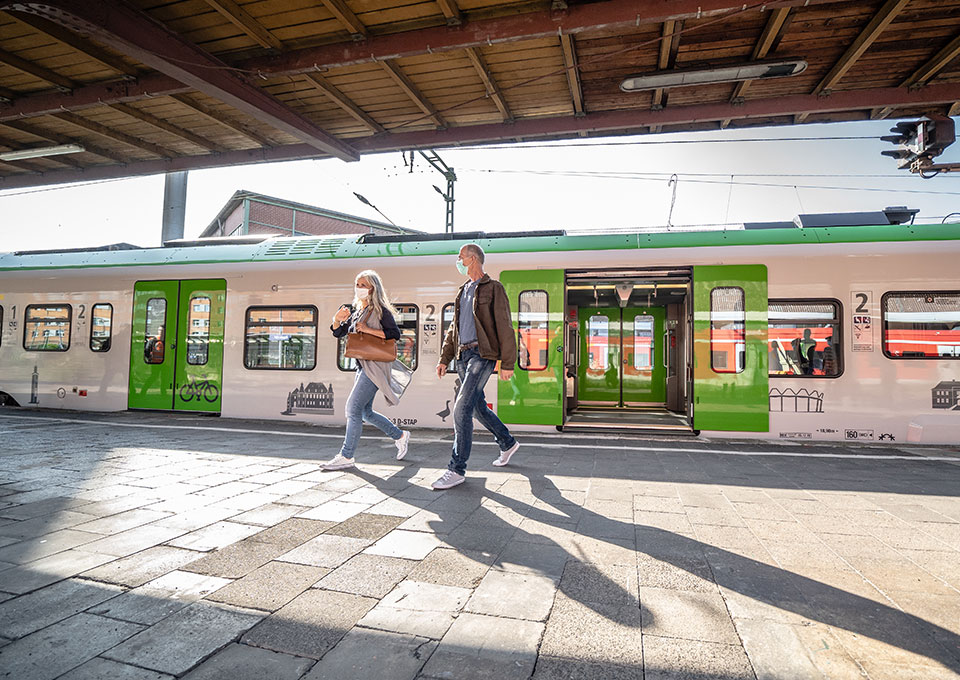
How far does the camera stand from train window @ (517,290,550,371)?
7984 millimetres

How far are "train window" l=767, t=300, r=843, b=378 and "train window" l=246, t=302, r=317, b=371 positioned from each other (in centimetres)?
685

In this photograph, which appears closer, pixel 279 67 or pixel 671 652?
pixel 671 652

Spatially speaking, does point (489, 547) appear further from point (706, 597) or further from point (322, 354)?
point (322, 354)

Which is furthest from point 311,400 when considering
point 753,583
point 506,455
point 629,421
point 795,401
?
point 753,583

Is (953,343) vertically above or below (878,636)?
above

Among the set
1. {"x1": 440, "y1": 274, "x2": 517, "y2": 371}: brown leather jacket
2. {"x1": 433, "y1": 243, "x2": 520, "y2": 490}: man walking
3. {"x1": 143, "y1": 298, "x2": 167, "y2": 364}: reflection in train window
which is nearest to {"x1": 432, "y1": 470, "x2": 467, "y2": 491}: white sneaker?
{"x1": 433, "y1": 243, "x2": 520, "y2": 490}: man walking

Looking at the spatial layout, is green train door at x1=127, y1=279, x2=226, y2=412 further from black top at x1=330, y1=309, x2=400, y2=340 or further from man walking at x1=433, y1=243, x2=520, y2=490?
man walking at x1=433, y1=243, x2=520, y2=490

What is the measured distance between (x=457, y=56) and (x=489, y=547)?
5.45 meters

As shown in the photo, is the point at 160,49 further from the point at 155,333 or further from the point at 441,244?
the point at 155,333

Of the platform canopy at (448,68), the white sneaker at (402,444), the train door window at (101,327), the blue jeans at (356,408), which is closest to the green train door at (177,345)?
the train door window at (101,327)

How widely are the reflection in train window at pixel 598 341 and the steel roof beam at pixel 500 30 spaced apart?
26.3 feet

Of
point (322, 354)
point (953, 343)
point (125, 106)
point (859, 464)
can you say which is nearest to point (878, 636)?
point (859, 464)

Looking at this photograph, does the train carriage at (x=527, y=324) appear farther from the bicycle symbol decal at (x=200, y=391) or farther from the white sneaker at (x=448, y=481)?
the white sneaker at (x=448, y=481)

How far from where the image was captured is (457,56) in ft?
20.5
